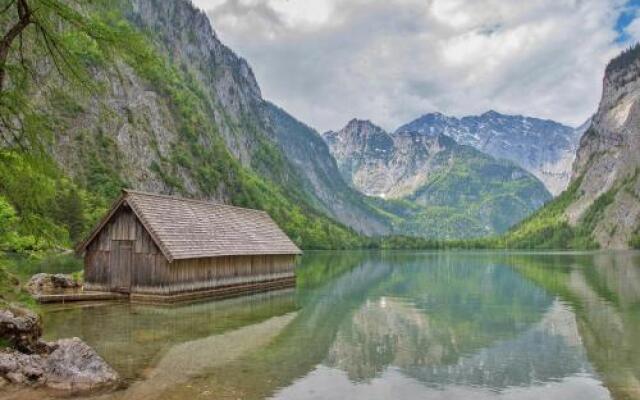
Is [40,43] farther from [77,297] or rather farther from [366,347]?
[77,297]

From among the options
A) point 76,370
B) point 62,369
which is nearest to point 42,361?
point 62,369

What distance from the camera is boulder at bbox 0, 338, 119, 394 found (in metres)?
16.0

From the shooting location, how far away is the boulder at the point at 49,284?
36938mm

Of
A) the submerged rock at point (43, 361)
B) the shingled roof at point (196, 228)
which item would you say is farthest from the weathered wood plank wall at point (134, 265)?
the submerged rock at point (43, 361)

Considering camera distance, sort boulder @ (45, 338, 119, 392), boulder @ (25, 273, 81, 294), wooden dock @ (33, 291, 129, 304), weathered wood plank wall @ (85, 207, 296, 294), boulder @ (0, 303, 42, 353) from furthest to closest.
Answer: boulder @ (25, 273, 81, 294)
weathered wood plank wall @ (85, 207, 296, 294)
wooden dock @ (33, 291, 129, 304)
boulder @ (0, 303, 42, 353)
boulder @ (45, 338, 119, 392)

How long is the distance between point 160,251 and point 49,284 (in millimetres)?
9173

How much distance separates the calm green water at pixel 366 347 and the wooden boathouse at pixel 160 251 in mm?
Result: 2135

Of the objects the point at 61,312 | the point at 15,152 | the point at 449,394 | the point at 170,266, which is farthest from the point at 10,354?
the point at 170,266

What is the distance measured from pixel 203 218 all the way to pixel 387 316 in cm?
1707

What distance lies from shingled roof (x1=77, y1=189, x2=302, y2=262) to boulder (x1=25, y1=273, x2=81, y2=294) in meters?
2.73

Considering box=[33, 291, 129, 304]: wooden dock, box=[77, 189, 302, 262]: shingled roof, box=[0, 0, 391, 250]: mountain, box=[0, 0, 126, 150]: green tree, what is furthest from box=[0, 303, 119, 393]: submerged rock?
box=[77, 189, 302, 262]: shingled roof

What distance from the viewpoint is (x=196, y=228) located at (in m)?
40.6

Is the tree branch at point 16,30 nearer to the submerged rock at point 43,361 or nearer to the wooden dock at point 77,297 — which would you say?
the submerged rock at point 43,361

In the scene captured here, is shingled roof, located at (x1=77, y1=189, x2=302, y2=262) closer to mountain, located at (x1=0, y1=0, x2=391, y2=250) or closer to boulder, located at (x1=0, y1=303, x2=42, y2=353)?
mountain, located at (x1=0, y1=0, x2=391, y2=250)
